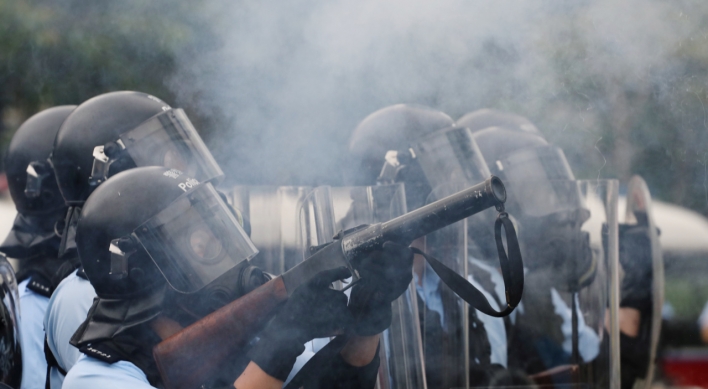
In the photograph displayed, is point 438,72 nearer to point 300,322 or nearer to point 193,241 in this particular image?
point 193,241

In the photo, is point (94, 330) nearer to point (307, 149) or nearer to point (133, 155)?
point (133, 155)

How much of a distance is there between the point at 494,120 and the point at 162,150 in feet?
7.58

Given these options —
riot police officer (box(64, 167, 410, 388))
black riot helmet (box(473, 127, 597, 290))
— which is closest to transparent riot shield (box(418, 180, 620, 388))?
black riot helmet (box(473, 127, 597, 290))

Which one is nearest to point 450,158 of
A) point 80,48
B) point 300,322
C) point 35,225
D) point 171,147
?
point 171,147

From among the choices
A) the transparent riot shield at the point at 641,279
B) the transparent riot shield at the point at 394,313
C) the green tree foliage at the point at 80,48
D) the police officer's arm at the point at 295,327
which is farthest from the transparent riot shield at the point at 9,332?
the green tree foliage at the point at 80,48

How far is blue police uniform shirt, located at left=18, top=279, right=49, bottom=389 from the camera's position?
9.16 ft

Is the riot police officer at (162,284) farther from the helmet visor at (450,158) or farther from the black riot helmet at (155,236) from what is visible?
the helmet visor at (450,158)

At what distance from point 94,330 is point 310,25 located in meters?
1.84

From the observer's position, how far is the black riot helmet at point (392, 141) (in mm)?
3297

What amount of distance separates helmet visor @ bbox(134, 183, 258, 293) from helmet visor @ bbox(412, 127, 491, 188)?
1.27 metres

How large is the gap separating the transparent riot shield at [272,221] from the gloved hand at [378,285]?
34.3 inches

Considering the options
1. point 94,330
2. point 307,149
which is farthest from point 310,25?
point 94,330

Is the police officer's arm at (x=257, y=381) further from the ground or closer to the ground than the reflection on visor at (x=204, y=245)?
closer to the ground

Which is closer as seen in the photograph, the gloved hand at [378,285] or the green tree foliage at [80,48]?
the gloved hand at [378,285]
